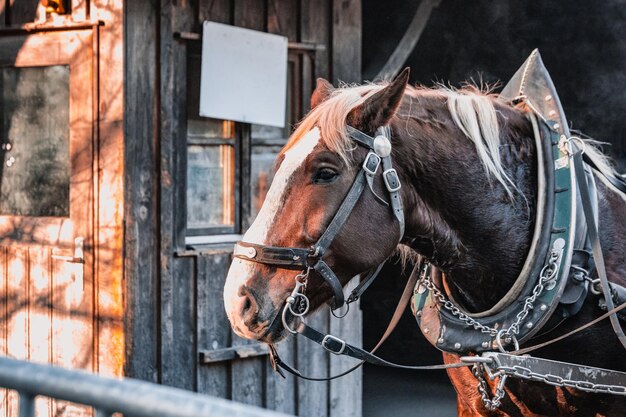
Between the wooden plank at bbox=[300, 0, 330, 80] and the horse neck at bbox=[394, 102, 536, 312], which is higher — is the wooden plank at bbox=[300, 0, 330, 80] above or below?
above

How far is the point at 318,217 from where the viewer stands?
2.71 m

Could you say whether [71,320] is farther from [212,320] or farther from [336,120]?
[336,120]

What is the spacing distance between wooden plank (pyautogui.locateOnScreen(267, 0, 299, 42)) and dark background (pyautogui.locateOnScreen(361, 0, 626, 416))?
48.3 inches

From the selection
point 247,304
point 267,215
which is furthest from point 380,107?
point 247,304

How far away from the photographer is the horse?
8.85 ft

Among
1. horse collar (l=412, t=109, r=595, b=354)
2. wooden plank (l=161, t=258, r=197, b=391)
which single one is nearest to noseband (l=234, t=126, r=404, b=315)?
horse collar (l=412, t=109, r=595, b=354)

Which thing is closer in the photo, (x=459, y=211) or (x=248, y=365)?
(x=459, y=211)

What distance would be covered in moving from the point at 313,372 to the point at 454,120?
2946mm

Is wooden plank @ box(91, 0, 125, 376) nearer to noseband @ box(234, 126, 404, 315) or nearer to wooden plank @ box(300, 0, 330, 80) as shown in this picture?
wooden plank @ box(300, 0, 330, 80)

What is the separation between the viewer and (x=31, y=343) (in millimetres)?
5133

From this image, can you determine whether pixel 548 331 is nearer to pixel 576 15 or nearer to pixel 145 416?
pixel 145 416

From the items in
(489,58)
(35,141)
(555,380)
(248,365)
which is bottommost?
(248,365)

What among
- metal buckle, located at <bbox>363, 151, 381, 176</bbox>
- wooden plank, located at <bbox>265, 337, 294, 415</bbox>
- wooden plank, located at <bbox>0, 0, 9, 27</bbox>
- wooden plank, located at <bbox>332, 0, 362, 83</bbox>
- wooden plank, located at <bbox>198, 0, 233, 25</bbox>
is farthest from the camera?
wooden plank, located at <bbox>332, 0, 362, 83</bbox>

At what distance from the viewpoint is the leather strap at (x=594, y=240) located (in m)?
2.71
